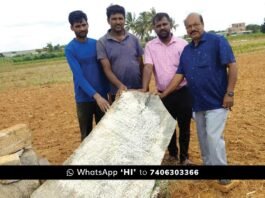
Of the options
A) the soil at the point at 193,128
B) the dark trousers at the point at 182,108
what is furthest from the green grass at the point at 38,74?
the dark trousers at the point at 182,108

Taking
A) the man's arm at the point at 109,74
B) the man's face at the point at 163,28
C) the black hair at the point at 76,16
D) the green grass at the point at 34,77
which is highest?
the black hair at the point at 76,16

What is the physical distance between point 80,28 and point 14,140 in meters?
1.35

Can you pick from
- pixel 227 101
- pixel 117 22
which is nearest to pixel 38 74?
pixel 117 22

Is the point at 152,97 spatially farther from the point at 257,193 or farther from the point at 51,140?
the point at 51,140

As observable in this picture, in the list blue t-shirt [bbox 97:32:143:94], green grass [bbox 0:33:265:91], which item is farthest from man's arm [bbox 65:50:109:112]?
green grass [bbox 0:33:265:91]

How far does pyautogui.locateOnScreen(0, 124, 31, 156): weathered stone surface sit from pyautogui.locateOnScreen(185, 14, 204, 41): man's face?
1923 mm

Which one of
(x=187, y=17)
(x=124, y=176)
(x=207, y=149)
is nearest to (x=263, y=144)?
(x=207, y=149)

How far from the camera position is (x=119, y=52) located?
448cm

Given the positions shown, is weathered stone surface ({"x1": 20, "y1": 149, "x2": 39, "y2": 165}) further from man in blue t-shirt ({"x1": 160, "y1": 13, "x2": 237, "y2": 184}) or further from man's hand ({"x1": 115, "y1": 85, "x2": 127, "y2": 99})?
man in blue t-shirt ({"x1": 160, "y1": 13, "x2": 237, "y2": 184})

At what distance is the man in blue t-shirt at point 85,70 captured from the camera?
14.5 ft

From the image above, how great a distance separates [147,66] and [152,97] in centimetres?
54

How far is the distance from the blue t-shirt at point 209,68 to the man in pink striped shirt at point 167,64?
376 mm

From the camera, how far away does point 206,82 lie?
166 inches

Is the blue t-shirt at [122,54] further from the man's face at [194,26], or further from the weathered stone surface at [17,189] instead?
the weathered stone surface at [17,189]
